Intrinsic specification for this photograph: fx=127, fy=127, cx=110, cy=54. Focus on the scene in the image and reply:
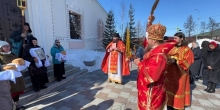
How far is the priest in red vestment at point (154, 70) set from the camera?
5.03 ft

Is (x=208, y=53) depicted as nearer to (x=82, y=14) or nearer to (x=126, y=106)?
(x=126, y=106)

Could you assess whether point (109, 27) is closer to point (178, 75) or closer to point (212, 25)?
point (178, 75)

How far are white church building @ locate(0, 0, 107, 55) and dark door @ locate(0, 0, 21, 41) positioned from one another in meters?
0.05

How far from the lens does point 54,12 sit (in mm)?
7688

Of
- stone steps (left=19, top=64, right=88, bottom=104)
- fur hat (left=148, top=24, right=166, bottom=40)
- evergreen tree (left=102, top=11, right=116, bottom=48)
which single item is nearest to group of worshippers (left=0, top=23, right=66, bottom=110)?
stone steps (left=19, top=64, right=88, bottom=104)

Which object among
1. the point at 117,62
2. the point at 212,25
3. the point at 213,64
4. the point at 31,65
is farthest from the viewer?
the point at 212,25

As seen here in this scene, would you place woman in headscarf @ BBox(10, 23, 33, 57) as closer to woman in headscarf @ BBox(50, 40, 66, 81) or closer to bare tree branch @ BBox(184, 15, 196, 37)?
woman in headscarf @ BBox(50, 40, 66, 81)

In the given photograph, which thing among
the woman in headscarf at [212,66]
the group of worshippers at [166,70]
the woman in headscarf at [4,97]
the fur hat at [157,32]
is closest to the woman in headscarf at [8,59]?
the woman in headscarf at [4,97]

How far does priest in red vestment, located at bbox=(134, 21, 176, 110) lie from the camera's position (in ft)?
5.03

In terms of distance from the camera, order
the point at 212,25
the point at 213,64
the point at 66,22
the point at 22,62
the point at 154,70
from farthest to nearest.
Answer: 1. the point at 212,25
2. the point at 66,22
3. the point at 213,64
4. the point at 22,62
5. the point at 154,70

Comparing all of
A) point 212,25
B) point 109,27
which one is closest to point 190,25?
point 212,25

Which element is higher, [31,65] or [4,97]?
[31,65]

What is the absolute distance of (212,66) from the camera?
4.27 m

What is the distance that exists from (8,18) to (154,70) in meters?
6.08
